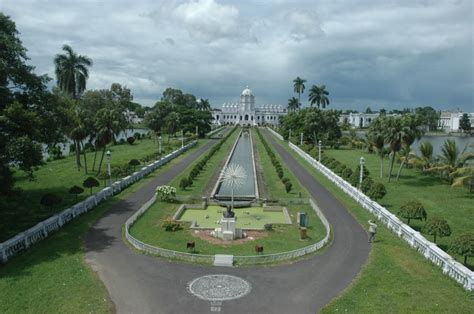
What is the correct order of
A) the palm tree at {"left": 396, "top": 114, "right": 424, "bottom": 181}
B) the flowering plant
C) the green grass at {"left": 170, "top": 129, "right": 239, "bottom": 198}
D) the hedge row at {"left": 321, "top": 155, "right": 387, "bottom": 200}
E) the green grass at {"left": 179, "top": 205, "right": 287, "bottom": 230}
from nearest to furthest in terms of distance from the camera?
the green grass at {"left": 179, "top": 205, "right": 287, "bottom": 230}
the hedge row at {"left": 321, "top": 155, "right": 387, "bottom": 200}
the flowering plant
the green grass at {"left": 170, "top": 129, "right": 239, "bottom": 198}
the palm tree at {"left": 396, "top": 114, "right": 424, "bottom": 181}

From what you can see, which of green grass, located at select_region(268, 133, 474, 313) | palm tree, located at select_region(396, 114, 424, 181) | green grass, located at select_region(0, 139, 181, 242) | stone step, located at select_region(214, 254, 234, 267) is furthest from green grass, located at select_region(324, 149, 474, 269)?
green grass, located at select_region(0, 139, 181, 242)

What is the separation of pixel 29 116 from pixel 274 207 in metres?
18.2

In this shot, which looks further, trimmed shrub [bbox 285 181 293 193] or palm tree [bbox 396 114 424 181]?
palm tree [bbox 396 114 424 181]

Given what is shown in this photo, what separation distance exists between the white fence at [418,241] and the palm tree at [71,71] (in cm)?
3860

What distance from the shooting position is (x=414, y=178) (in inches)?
1879

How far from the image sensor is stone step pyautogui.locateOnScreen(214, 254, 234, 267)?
796 inches

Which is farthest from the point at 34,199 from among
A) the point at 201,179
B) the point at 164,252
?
the point at 164,252

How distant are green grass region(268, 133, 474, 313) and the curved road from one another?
637mm

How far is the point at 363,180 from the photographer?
37219 mm

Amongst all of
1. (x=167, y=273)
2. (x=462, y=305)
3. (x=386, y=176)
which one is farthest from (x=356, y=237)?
(x=386, y=176)

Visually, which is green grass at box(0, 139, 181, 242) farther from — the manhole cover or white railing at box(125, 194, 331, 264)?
the manhole cover

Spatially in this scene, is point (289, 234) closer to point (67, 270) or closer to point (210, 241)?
point (210, 241)

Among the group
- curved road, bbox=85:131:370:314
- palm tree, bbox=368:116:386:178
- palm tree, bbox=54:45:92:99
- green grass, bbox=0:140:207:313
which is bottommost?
green grass, bbox=0:140:207:313

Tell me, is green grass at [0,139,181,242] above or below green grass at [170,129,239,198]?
below
